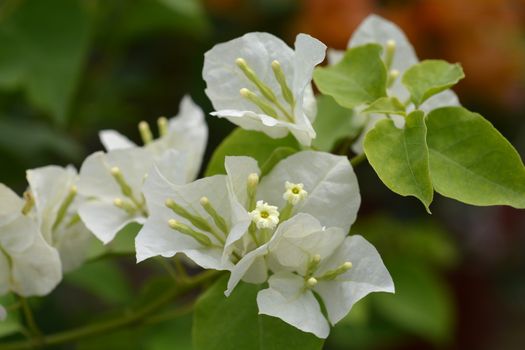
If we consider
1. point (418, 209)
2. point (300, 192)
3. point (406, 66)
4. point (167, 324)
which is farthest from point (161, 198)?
point (418, 209)

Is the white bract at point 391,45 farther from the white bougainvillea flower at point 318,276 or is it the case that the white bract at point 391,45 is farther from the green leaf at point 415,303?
the green leaf at point 415,303

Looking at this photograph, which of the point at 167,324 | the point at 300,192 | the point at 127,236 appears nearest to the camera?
the point at 300,192

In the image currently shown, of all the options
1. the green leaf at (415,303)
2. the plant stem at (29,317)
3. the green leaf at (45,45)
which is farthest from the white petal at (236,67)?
the green leaf at (415,303)

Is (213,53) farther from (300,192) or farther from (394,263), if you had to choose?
(394,263)

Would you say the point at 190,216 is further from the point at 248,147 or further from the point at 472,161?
the point at 472,161

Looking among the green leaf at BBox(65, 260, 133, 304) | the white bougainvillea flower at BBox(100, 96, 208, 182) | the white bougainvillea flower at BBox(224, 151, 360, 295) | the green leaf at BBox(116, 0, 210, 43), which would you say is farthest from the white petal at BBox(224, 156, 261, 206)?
the green leaf at BBox(116, 0, 210, 43)

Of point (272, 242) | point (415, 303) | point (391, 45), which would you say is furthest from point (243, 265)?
point (415, 303)
